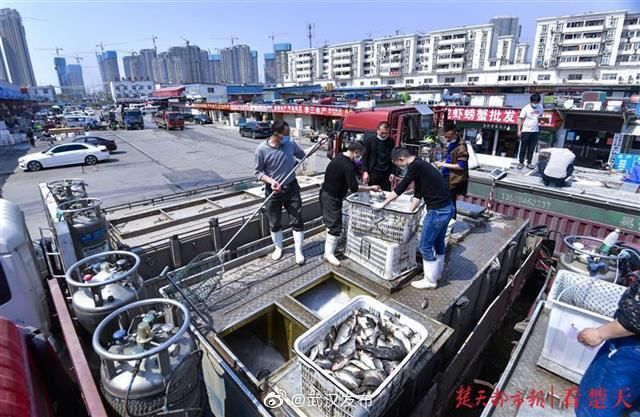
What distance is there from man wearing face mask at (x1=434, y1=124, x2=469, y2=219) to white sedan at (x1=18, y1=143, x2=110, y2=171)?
23.8 metres

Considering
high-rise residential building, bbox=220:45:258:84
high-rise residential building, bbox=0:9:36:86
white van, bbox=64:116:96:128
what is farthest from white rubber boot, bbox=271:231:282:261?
high-rise residential building, bbox=220:45:258:84

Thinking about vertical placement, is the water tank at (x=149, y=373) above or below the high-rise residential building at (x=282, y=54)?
below

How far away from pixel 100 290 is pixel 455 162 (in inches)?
220

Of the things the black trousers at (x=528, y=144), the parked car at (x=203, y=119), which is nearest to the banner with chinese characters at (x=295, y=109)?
the parked car at (x=203, y=119)

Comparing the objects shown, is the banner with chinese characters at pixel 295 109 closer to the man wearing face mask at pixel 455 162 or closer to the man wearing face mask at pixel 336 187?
the man wearing face mask at pixel 455 162

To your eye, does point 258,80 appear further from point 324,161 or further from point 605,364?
point 605,364

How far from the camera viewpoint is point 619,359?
7.61 ft

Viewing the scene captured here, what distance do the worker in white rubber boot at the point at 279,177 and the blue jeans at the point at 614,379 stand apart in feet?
11.4

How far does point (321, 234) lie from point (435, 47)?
94.3 metres

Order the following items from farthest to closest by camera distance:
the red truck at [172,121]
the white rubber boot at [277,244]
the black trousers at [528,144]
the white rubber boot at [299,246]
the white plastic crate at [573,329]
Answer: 1. the red truck at [172,121]
2. the black trousers at [528,144]
3. the white rubber boot at [277,244]
4. the white rubber boot at [299,246]
5. the white plastic crate at [573,329]

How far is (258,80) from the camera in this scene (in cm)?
19938

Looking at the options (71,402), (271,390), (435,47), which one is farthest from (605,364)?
(435,47)

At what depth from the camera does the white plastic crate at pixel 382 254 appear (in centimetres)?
439

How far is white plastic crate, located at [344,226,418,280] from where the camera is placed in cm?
439
